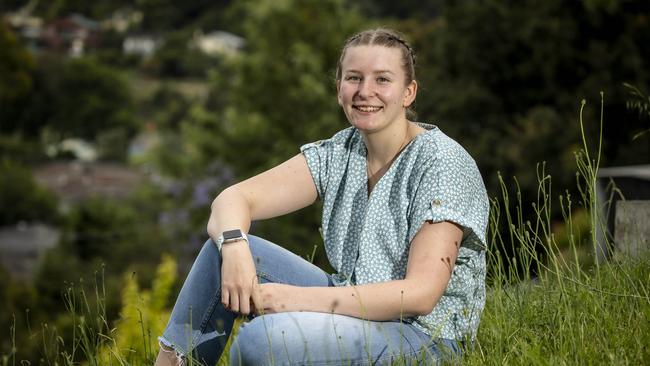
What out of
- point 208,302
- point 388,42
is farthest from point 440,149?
point 208,302

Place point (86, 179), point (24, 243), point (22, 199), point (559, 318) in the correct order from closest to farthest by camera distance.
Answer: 1. point (559, 318)
2. point (24, 243)
3. point (22, 199)
4. point (86, 179)

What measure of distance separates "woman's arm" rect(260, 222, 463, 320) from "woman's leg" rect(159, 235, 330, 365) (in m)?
0.23

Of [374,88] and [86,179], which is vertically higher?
[374,88]

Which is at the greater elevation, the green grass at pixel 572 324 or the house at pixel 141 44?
the house at pixel 141 44

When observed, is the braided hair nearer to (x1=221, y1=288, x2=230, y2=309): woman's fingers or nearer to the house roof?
(x1=221, y1=288, x2=230, y2=309): woman's fingers

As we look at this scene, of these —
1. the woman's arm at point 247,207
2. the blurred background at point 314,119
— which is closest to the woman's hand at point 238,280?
the woman's arm at point 247,207

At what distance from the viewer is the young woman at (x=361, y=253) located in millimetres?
2557

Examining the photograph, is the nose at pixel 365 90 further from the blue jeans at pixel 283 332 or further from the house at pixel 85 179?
the house at pixel 85 179

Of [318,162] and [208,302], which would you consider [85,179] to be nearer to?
[318,162]

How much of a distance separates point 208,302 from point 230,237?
183mm

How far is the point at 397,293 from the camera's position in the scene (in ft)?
8.44

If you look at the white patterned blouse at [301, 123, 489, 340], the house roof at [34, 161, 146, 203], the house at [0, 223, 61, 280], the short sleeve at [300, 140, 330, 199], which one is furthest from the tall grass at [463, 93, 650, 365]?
the house roof at [34, 161, 146, 203]

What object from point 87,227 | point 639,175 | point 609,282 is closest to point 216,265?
point 609,282

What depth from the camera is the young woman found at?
8.39 ft
